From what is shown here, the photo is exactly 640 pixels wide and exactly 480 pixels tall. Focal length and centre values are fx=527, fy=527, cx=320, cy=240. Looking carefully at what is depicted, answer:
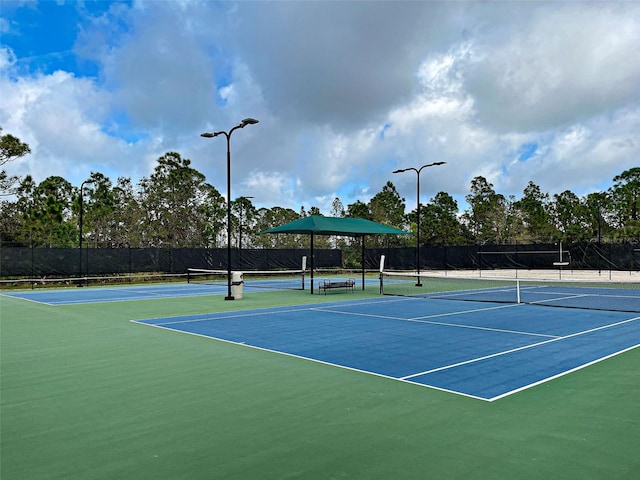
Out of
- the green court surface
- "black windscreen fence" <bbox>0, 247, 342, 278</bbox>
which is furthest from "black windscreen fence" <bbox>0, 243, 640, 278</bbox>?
the green court surface

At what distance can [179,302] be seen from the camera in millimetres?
18312

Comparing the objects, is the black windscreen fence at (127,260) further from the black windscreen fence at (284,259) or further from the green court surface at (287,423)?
the green court surface at (287,423)

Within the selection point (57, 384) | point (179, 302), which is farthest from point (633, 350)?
point (179, 302)

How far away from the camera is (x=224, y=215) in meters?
47.2

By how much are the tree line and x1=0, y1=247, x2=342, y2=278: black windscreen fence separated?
1390mm

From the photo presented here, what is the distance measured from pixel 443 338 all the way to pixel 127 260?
83.2 feet

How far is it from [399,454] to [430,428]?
0.74m

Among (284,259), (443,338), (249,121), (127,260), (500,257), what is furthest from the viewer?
(500,257)

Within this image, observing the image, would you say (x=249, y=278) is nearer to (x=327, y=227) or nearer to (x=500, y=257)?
(x=327, y=227)

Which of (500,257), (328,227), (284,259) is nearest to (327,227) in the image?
(328,227)

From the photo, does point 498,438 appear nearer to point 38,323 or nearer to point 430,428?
point 430,428

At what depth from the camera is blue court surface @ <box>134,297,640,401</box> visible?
710 cm

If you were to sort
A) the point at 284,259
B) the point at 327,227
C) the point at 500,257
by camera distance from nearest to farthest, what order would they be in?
1. the point at 327,227
2. the point at 284,259
3. the point at 500,257

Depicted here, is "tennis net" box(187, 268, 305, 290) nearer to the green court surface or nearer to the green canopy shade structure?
the green canopy shade structure
